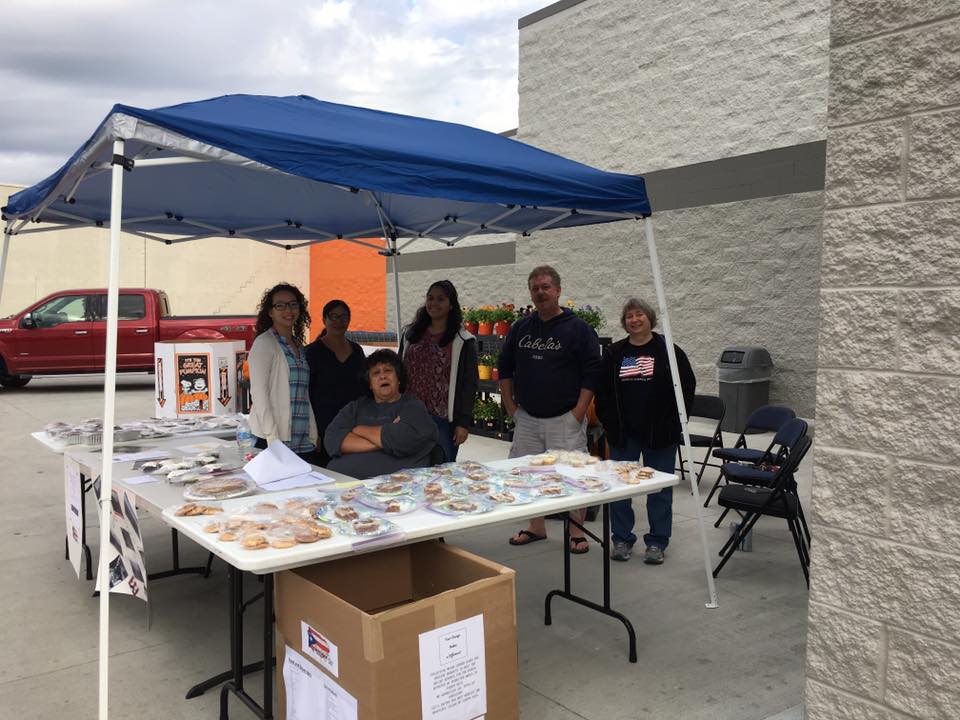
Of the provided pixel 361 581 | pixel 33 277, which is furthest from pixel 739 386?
pixel 33 277

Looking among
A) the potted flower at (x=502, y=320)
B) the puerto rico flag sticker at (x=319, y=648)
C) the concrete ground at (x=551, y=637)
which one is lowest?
the concrete ground at (x=551, y=637)

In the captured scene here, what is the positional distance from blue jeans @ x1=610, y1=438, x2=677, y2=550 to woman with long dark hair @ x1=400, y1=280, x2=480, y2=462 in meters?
1.03

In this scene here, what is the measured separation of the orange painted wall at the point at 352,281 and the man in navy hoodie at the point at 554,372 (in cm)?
1425

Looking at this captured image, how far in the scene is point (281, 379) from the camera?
445 centimetres

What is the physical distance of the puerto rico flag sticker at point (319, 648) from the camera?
2.52 m

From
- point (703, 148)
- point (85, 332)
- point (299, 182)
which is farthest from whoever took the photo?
point (85, 332)

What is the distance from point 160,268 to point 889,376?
851 inches

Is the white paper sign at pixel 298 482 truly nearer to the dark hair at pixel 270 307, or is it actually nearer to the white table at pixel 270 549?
the white table at pixel 270 549

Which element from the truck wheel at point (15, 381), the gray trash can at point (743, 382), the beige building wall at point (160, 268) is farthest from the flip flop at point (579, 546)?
the beige building wall at point (160, 268)

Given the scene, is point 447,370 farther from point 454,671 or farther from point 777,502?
point 454,671

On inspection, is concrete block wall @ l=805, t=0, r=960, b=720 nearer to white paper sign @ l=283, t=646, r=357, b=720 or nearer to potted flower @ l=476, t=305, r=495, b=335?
white paper sign @ l=283, t=646, r=357, b=720

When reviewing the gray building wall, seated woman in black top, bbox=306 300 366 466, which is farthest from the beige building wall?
seated woman in black top, bbox=306 300 366 466

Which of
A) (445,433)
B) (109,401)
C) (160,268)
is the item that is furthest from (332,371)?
(160,268)

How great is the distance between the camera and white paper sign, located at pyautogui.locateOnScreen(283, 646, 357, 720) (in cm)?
249
